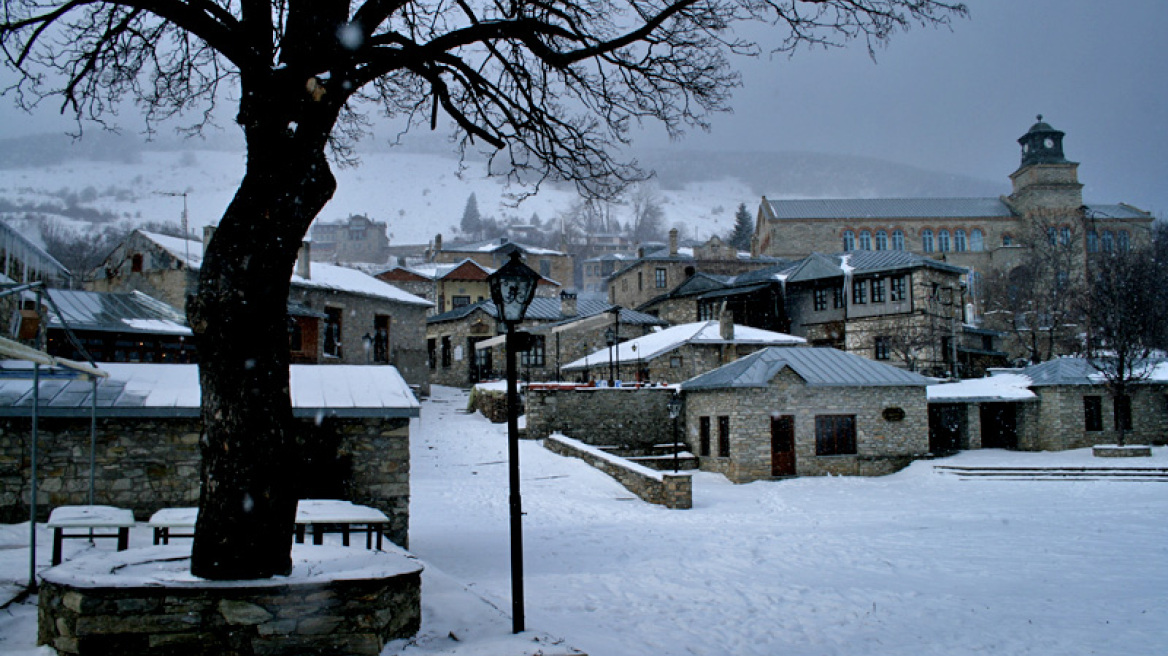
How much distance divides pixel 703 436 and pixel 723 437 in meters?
1.20

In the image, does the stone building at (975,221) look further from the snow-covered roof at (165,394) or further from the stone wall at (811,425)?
the snow-covered roof at (165,394)

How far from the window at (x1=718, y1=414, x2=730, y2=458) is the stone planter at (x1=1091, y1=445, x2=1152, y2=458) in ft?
37.4

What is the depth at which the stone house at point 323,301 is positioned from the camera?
22.8 m

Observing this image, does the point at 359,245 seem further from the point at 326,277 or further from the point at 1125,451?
the point at 1125,451

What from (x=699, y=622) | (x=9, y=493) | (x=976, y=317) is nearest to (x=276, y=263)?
(x=699, y=622)

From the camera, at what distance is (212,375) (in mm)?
4953

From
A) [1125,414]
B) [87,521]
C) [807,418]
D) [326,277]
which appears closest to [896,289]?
[1125,414]

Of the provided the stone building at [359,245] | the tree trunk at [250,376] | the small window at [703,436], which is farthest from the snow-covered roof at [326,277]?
the stone building at [359,245]

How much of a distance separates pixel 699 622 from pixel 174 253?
21.2 metres

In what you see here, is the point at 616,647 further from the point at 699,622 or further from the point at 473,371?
the point at 473,371

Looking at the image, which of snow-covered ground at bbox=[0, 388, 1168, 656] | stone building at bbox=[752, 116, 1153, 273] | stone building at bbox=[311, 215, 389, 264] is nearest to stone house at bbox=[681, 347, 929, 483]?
snow-covered ground at bbox=[0, 388, 1168, 656]

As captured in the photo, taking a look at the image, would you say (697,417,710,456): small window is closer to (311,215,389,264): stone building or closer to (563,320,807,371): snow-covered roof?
(563,320,807,371): snow-covered roof

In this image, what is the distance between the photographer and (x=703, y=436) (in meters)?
22.9

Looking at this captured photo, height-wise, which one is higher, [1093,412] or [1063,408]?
[1063,408]
